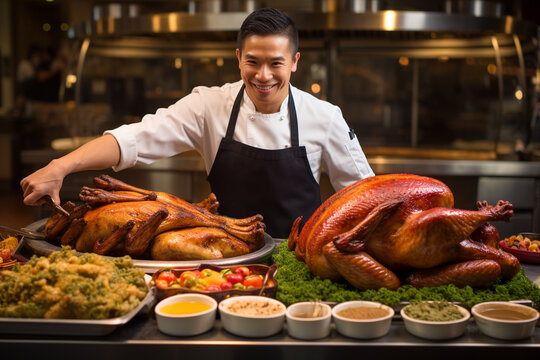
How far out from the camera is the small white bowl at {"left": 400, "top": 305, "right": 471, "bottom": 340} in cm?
122

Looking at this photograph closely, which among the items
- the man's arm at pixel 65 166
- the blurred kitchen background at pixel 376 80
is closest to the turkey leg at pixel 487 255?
the man's arm at pixel 65 166

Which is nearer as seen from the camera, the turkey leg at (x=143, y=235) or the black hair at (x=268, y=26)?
the turkey leg at (x=143, y=235)

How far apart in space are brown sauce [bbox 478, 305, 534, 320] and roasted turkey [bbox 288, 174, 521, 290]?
163 millimetres

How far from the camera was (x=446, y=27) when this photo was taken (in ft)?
11.4

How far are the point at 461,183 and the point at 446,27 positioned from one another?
37.8 inches

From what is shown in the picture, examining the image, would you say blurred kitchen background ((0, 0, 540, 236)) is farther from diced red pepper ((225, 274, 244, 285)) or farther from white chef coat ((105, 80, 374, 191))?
diced red pepper ((225, 274, 244, 285))

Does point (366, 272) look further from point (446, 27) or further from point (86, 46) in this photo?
point (86, 46)

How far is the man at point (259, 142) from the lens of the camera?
2246 millimetres

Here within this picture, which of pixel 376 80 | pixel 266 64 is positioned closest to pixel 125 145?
pixel 266 64

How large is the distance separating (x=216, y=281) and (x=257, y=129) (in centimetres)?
108

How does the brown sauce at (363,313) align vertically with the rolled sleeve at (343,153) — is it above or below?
below

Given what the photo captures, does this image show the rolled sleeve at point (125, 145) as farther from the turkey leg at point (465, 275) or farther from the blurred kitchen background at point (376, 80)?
the blurred kitchen background at point (376, 80)

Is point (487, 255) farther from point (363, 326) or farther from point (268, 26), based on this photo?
point (268, 26)

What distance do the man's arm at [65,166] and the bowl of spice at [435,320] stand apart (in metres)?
1.11
